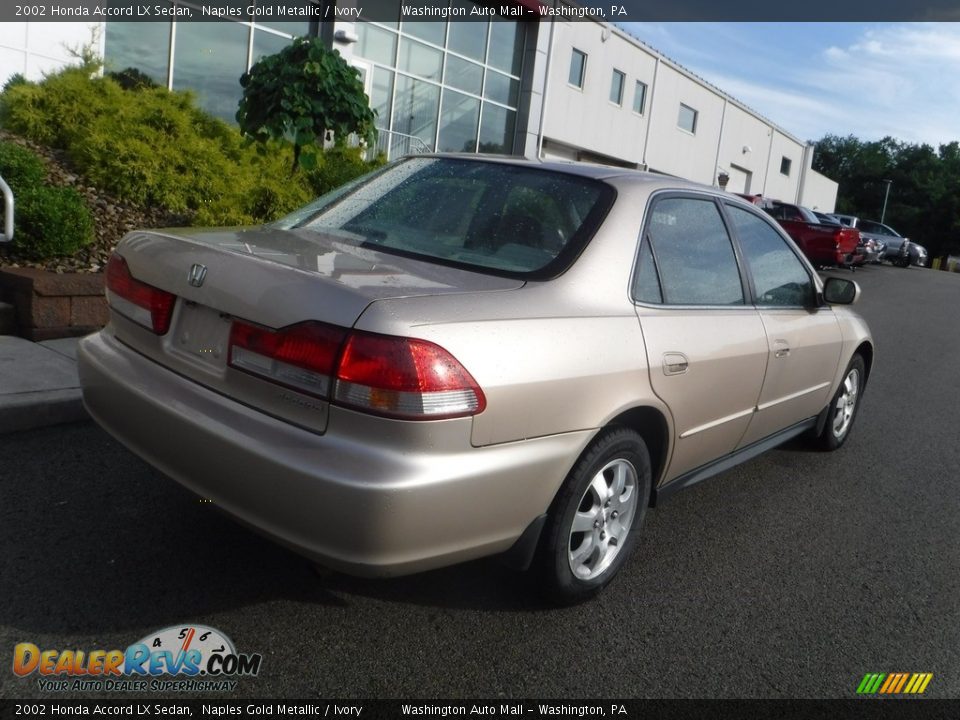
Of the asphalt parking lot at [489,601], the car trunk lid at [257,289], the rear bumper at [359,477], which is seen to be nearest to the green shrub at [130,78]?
the asphalt parking lot at [489,601]

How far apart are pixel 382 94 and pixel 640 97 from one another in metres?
13.4

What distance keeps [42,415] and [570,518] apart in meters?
2.95

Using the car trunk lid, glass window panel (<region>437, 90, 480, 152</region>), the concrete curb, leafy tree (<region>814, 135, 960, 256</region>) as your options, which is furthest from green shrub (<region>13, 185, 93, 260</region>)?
leafy tree (<region>814, 135, 960, 256</region>)

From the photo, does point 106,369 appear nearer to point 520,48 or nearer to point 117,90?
point 117,90

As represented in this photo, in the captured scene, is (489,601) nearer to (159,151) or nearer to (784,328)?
(784,328)

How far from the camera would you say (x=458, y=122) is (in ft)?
65.1

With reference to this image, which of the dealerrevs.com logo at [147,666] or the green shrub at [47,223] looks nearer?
the dealerrevs.com logo at [147,666]

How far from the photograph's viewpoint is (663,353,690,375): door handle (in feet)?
10.8

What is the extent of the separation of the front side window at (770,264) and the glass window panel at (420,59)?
14.1 m

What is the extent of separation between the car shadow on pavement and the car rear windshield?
1103 millimetres

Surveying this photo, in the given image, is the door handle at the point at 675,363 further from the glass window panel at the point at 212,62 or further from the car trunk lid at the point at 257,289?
the glass window panel at the point at 212,62

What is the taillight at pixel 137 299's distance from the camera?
9.71ft

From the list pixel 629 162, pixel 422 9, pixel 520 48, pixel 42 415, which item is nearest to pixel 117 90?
pixel 42 415

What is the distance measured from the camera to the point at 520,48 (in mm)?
21406
